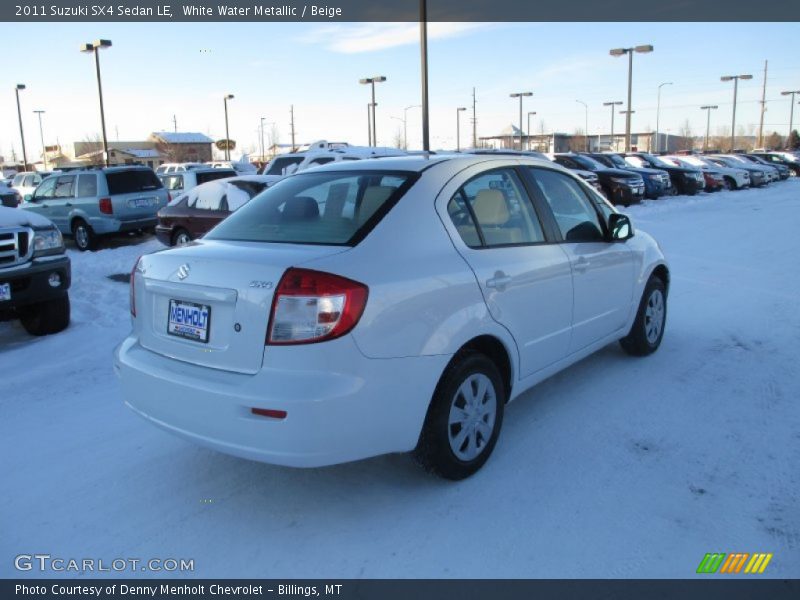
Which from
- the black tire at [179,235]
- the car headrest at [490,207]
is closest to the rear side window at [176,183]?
the black tire at [179,235]

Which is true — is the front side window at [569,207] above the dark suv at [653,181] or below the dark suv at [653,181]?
above

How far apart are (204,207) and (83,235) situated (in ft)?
14.3

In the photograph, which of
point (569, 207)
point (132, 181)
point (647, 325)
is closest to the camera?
point (569, 207)

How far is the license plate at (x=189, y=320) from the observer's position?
305cm

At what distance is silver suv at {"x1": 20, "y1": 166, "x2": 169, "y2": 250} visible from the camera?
13.3 metres

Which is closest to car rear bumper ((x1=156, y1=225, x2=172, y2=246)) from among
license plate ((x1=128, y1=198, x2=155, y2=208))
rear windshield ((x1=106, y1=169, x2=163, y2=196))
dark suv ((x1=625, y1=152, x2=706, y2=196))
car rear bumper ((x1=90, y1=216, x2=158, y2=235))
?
car rear bumper ((x1=90, y1=216, x2=158, y2=235))

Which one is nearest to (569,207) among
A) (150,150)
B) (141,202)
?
(141,202)

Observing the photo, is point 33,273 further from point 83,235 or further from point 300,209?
point 83,235

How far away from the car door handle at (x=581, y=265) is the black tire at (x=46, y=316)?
5.17 meters

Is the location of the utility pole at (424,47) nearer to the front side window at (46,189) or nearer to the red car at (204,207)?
the red car at (204,207)

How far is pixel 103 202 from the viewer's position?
→ 43.2 feet

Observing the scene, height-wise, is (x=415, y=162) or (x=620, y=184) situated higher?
(x=415, y=162)

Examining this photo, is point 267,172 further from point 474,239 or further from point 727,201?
point 727,201

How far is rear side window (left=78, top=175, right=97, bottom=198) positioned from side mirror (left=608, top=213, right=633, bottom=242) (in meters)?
11.8
